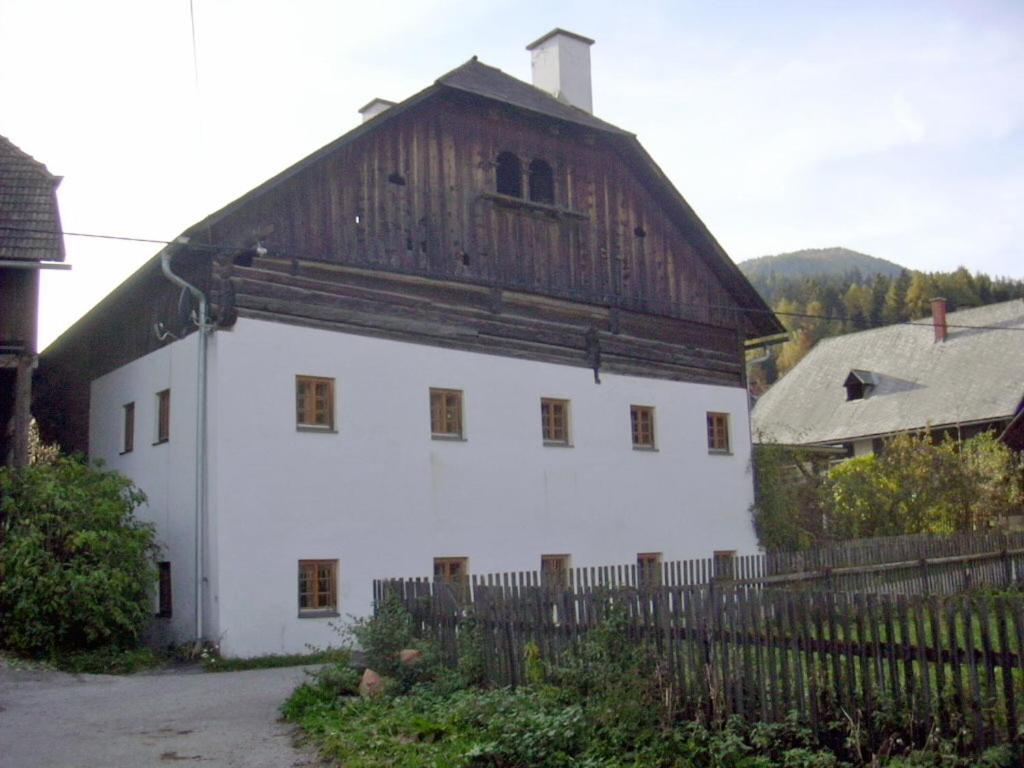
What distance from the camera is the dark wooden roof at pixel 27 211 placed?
18.2 metres

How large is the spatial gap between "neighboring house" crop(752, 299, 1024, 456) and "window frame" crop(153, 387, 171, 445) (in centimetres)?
2273

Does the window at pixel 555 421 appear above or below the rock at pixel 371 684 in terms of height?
above

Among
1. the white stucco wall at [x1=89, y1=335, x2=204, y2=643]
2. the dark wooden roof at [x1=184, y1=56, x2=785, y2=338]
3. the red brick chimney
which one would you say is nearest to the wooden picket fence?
the white stucco wall at [x1=89, y1=335, x2=204, y2=643]

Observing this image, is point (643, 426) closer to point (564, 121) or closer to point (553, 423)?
point (553, 423)

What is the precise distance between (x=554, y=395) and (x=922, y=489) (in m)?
10.8

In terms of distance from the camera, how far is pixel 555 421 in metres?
21.5

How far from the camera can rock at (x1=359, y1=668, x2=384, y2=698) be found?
1127cm

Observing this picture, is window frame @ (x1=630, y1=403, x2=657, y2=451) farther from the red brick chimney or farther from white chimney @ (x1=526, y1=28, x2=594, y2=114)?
the red brick chimney

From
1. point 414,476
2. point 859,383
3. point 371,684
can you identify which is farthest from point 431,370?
point 859,383

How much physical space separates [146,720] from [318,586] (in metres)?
5.98

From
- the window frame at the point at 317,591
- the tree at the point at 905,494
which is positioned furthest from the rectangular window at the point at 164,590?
the tree at the point at 905,494

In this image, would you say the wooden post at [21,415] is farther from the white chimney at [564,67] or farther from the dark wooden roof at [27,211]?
the white chimney at [564,67]

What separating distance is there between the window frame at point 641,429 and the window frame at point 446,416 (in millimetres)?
4225

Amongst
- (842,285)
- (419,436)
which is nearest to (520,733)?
(419,436)
